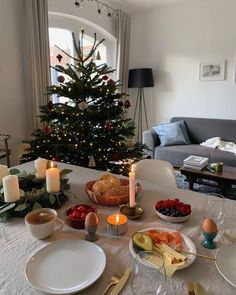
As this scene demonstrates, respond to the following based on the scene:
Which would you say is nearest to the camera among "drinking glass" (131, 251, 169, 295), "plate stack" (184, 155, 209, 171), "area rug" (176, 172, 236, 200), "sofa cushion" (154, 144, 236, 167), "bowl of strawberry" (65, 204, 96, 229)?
"drinking glass" (131, 251, 169, 295)

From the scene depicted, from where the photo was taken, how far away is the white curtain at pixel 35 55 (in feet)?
9.54

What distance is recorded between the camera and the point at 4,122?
295 centimetres

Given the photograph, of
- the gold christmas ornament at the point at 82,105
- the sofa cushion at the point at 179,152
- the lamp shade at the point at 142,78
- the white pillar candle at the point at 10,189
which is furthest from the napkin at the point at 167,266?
the lamp shade at the point at 142,78

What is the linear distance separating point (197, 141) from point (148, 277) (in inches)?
150

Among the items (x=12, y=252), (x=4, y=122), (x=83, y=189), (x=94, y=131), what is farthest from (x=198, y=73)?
(x=12, y=252)

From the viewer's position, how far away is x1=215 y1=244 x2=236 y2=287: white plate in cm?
77

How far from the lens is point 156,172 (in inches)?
68.0

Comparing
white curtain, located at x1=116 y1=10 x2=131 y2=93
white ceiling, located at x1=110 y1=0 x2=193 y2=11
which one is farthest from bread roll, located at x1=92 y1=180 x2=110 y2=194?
white ceiling, located at x1=110 y1=0 x2=193 y2=11

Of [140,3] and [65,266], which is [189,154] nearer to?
[140,3]

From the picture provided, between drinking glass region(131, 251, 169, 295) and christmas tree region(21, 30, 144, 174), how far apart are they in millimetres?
1828

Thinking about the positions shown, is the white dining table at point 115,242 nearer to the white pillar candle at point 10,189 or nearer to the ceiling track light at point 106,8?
the white pillar candle at point 10,189

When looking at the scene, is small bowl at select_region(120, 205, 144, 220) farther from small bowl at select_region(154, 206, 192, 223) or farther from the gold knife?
the gold knife

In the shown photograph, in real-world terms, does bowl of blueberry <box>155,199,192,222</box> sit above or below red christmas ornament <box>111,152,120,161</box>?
above

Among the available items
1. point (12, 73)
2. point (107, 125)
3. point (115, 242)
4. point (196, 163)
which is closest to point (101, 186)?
point (115, 242)
